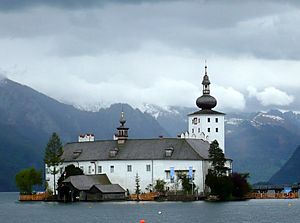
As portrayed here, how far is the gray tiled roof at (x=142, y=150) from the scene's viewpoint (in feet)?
469

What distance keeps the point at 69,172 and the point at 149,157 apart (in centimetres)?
1283

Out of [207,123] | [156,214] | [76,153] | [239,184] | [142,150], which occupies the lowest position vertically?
[156,214]

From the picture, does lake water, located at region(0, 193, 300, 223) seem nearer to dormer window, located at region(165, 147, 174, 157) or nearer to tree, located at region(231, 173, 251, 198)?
tree, located at region(231, 173, 251, 198)

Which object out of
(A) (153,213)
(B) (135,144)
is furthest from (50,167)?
(A) (153,213)

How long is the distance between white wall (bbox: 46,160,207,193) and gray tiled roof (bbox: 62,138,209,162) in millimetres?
688

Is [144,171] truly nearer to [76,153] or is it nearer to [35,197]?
[76,153]

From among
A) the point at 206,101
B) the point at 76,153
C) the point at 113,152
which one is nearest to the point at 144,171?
the point at 113,152

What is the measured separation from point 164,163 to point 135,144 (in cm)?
851

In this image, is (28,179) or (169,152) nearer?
(169,152)

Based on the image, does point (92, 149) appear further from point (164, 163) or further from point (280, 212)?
point (280, 212)

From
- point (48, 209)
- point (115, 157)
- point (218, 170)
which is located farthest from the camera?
point (115, 157)

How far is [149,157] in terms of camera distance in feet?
474

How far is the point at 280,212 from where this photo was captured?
10288cm

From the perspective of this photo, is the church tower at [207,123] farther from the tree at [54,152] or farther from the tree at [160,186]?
the tree at [54,152]
